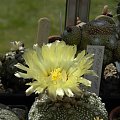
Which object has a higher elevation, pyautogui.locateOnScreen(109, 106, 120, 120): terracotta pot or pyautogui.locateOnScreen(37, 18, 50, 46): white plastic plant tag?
pyautogui.locateOnScreen(37, 18, 50, 46): white plastic plant tag

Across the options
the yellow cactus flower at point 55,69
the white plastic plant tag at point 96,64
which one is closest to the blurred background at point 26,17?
the white plastic plant tag at point 96,64

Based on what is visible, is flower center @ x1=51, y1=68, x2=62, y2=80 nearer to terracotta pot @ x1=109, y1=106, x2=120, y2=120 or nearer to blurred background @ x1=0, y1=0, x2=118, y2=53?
terracotta pot @ x1=109, y1=106, x2=120, y2=120

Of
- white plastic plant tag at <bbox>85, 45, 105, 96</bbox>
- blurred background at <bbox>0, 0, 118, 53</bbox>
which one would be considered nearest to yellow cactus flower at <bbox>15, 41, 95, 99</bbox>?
white plastic plant tag at <bbox>85, 45, 105, 96</bbox>

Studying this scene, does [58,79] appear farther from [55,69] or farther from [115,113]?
[115,113]

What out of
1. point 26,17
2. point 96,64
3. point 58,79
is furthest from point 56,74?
point 26,17

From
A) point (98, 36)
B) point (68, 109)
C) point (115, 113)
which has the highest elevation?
point (98, 36)

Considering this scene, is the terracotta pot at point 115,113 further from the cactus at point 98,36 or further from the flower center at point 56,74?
the flower center at point 56,74

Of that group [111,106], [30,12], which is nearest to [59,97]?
[111,106]

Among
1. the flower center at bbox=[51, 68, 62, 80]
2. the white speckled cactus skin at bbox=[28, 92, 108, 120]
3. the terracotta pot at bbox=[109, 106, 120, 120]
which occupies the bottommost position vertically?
the terracotta pot at bbox=[109, 106, 120, 120]

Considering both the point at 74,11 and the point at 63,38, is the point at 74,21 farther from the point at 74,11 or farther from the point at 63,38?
the point at 63,38
